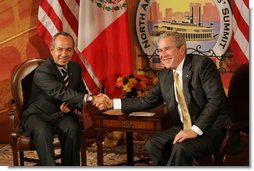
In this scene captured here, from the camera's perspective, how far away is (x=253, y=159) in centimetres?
390

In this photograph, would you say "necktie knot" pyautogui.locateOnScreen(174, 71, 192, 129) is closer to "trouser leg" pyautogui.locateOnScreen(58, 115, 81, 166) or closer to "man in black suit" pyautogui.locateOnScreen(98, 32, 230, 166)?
"man in black suit" pyautogui.locateOnScreen(98, 32, 230, 166)

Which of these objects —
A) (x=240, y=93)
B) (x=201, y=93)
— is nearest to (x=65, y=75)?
(x=201, y=93)

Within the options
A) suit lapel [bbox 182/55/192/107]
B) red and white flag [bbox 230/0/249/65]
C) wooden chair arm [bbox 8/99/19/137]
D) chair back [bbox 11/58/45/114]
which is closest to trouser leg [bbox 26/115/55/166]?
wooden chair arm [bbox 8/99/19/137]

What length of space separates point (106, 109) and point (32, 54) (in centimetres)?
127

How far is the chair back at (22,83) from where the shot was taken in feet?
14.8

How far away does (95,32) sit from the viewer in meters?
4.76

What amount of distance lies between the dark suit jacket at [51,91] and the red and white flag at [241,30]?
1.36 metres

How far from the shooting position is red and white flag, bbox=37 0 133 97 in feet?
15.6

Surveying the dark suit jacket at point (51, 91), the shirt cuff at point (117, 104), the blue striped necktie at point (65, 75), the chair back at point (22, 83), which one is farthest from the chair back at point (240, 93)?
the chair back at point (22, 83)

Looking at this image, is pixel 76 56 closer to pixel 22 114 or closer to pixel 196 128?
pixel 22 114

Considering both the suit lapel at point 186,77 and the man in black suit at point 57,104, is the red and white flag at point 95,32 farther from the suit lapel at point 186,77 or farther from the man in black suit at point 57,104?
the suit lapel at point 186,77

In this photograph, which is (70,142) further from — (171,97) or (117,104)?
(171,97)

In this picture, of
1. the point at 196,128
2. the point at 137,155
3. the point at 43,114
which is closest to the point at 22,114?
the point at 43,114

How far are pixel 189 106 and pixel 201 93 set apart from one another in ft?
0.44
